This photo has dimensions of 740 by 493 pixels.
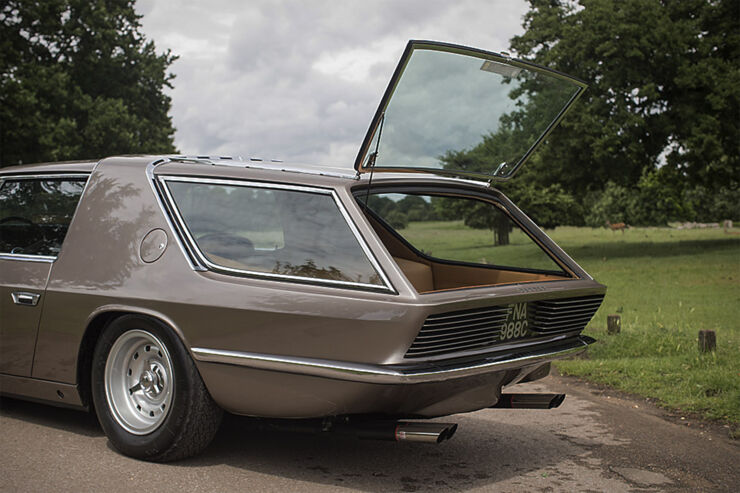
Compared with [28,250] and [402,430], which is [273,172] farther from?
[28,250]

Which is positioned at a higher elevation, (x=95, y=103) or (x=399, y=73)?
(x=95, y=103)

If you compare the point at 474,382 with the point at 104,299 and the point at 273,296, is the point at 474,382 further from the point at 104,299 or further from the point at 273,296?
the point at 104,299

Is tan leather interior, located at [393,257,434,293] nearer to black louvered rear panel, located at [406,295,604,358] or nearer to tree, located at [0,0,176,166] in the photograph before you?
black louvered rear panel, located at [406,295,604,358]

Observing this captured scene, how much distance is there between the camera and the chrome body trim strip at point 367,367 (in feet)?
11.8

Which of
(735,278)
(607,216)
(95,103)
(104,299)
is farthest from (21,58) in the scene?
(607,216)

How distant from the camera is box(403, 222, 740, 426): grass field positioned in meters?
6.48

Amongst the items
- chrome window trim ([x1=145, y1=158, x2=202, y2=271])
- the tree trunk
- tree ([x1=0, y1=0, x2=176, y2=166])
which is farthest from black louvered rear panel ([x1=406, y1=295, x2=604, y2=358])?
the tree trunk

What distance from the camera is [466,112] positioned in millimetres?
4926

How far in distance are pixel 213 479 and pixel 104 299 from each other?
120 centimetres

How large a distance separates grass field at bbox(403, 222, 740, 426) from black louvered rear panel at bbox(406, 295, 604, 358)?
1673mm

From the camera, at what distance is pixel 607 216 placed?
272 ft

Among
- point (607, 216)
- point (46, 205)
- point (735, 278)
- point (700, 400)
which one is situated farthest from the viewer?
point (607, 216)

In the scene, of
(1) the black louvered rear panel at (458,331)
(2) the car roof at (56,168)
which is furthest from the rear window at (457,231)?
(2) the car roof at (56,168)

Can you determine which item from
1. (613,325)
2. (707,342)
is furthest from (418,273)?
(613,325)
